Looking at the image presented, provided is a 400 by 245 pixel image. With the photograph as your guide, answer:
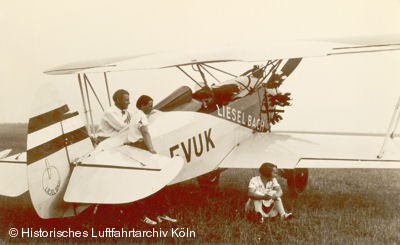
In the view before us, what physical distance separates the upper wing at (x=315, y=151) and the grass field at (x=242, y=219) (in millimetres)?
542

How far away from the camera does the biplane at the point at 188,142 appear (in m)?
4.33

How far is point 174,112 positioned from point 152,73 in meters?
3.02

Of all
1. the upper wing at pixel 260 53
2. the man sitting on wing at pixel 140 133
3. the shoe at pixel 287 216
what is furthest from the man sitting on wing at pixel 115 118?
the shoe at pixel 287 216

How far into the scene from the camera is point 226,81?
716 cm

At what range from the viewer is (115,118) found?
18.7ft

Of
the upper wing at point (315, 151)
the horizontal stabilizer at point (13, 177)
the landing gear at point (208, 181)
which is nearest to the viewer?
the horizontal stabilizer at point (13, 177)

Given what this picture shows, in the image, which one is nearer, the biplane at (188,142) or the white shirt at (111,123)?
the biplane at (188,142)

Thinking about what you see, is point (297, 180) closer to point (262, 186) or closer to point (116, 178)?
point (262, 186)

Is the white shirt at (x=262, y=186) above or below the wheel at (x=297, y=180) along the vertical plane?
above

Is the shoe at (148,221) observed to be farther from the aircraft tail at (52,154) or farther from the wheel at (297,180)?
the wheel at (297,180)

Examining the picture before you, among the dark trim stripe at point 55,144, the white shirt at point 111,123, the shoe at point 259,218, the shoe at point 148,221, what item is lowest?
the shoe at point 259,218

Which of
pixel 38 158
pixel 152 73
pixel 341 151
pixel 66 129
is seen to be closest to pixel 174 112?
pixel 66 129

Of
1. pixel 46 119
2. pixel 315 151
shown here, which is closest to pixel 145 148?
pixel 46 119

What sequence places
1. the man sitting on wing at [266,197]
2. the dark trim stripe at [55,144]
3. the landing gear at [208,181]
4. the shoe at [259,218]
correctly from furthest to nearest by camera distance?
the landing gear at [208,181] < the man sitting on wing at [266,197] < the shoe at [259,218] < the dark trim stripe at [55,144]
